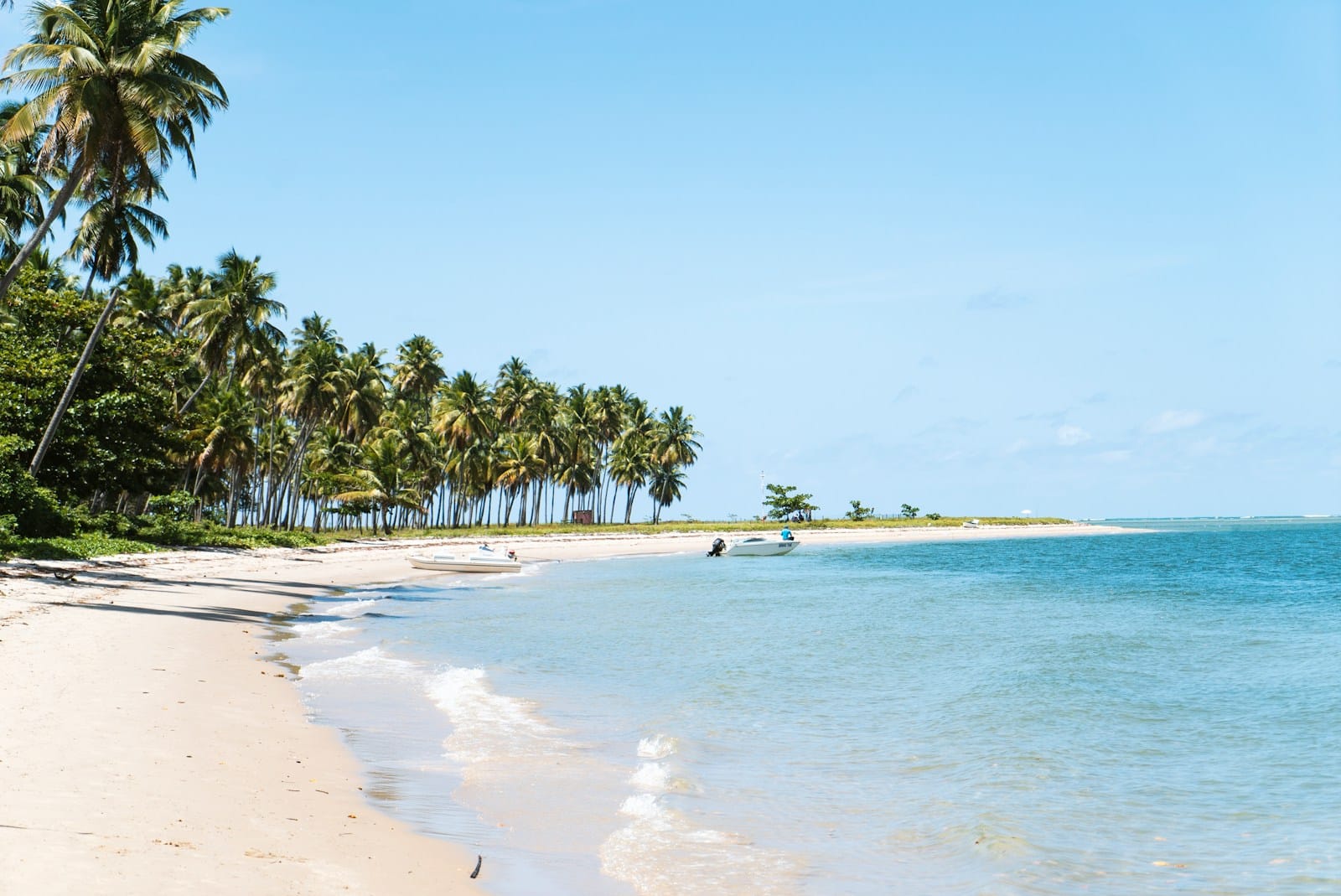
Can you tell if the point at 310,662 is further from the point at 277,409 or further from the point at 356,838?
the point at 277,409

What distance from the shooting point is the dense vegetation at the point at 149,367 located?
2441 centimetres

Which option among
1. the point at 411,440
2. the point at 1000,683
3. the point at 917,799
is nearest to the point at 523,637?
the point at 1000,683

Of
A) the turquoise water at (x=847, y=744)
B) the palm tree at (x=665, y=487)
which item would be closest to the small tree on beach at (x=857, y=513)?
the palm tree at (x=665, y=487)

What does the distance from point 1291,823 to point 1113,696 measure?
7.17m

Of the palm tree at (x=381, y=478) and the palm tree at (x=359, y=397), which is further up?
the palm tree at (x=359, y=397)

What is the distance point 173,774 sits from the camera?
26.6ft

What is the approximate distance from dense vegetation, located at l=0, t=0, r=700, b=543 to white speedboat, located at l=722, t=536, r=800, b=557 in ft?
96.2

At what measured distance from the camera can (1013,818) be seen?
9.45 meters

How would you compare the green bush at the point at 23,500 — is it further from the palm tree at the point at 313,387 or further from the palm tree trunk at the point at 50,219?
the palm tree at the point at 313,387

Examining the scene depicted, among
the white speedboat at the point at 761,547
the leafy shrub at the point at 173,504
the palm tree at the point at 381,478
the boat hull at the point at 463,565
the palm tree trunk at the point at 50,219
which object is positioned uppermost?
the palm tree trunk at the point at 50,219

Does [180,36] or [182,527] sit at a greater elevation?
[180,36]

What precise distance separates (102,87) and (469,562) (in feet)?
87.3

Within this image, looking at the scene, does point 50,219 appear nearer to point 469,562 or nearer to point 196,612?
point 196,612

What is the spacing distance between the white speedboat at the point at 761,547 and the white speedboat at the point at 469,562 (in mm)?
22841
